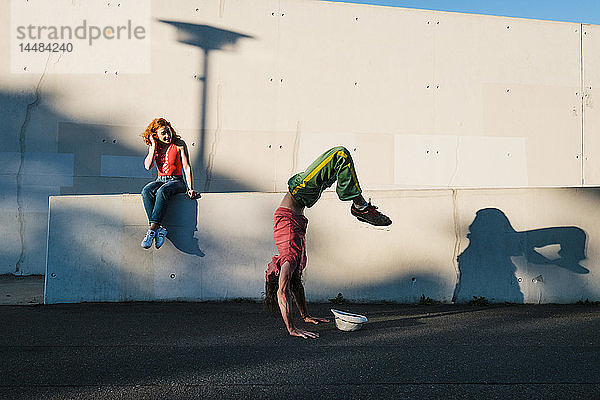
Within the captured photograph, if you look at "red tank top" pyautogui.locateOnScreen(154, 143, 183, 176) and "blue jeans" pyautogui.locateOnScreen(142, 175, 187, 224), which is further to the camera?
"red tank top" pyautogui.locateOnScreen(154, 143, 183, 176)

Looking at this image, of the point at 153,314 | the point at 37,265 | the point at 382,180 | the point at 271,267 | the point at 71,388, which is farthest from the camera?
the point at 382,180

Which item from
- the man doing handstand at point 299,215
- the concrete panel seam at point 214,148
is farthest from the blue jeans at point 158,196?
the concrete panel seam at point 214,148

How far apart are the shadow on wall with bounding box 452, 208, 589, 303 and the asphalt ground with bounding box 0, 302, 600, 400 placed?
17.5 inches

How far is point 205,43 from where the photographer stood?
935 centimetres

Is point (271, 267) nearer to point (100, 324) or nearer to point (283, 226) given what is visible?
point (283, 226)

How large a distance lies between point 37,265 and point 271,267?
576 centimetres

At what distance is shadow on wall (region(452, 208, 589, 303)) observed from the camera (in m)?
6.07

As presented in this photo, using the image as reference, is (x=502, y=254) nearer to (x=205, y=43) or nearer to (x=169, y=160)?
(x=169, y=160)

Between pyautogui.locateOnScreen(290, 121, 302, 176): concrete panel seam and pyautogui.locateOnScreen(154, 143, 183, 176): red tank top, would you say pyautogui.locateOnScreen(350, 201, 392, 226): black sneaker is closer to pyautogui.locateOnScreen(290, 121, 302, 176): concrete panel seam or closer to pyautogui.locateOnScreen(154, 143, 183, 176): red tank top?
pyautogui.locateOnScreen(154, 143, 183, 176): red tank top

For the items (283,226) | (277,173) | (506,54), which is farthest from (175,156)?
(506,54)

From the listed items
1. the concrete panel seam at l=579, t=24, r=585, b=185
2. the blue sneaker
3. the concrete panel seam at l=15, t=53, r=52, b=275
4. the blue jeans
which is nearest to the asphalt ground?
the blue sneaker

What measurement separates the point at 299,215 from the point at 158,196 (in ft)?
6.56

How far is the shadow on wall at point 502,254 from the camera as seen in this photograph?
6066 mm

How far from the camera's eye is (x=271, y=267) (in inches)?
181
